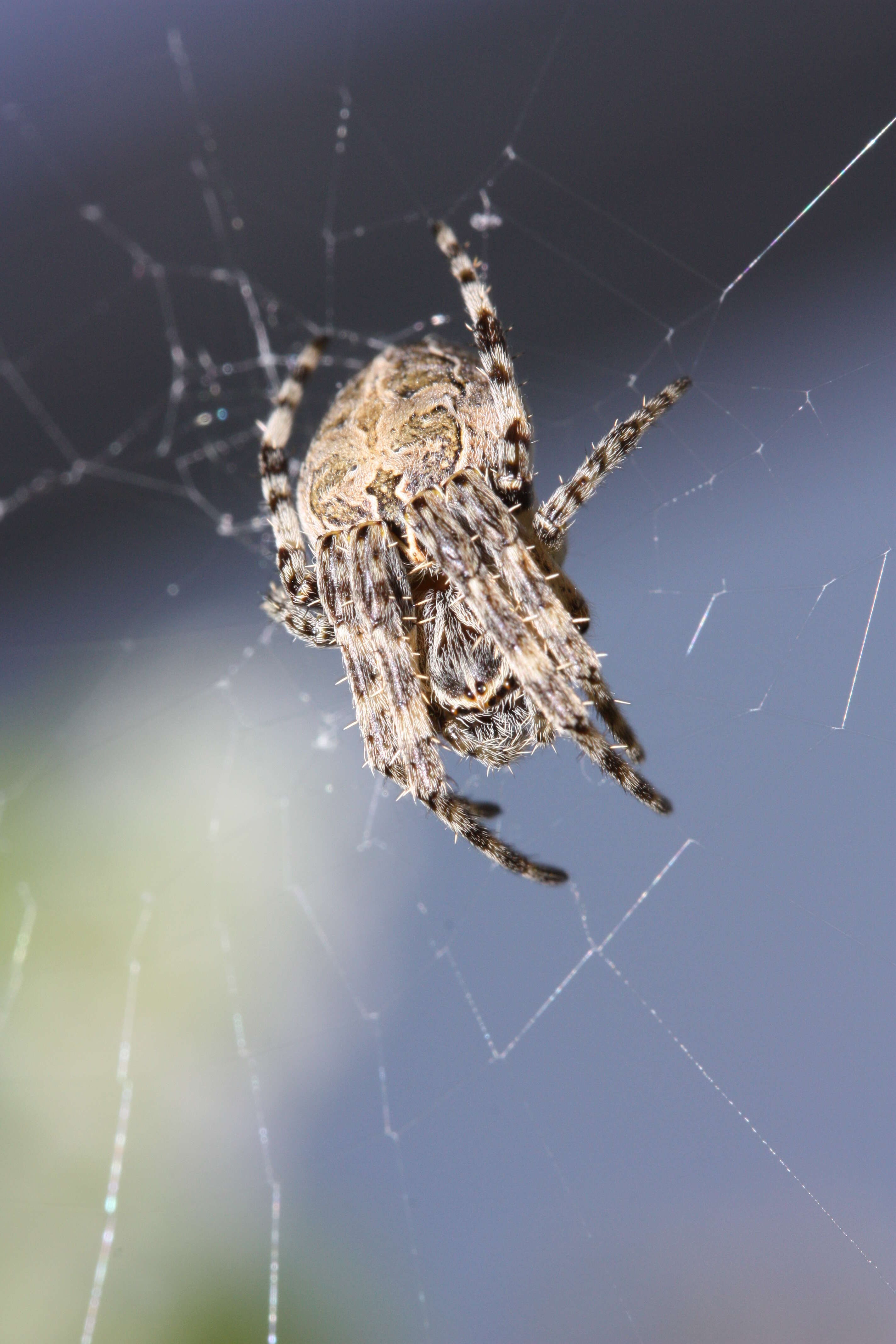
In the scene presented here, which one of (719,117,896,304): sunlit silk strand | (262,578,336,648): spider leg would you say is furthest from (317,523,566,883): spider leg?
(719,117,896,304): sunlit silk strand

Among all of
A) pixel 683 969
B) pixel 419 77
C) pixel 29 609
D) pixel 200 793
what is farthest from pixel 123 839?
pixel 419 77

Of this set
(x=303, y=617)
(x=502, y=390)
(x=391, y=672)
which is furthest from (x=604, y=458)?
(x=303, y=617)

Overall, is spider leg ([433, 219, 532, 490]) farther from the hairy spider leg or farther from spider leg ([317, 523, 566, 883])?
spider leg ([317, 523, 566, 883])

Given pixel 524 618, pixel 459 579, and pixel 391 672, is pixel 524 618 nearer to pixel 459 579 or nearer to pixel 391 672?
pixel 459 579

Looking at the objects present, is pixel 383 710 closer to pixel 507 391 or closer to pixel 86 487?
pixel 507 391

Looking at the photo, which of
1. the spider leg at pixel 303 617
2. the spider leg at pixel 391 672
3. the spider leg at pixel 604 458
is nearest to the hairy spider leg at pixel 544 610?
the spider leg at pixel 604 458

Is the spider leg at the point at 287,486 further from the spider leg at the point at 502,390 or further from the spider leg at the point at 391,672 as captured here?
the spider leg at the point at 502,390
